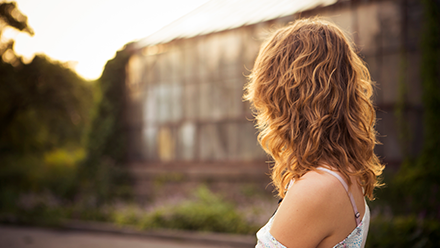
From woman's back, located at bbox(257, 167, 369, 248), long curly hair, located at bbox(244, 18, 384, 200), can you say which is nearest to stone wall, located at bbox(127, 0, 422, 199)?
long curly hair, located at bbox(244, 18, 384, 200)

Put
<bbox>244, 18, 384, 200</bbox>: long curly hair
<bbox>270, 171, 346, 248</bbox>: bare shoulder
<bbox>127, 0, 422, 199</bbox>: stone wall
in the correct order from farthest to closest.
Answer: <bbox>127, 0, 422, 199</bbox>: stone wall < <bbox>244, 18, 384, 200</bbox>: long curly hair < <bbox>270, 171, 346, 248</bbox>: bare shoulder

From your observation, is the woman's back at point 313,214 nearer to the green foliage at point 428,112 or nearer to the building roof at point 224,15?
the green foliage at point 428,112

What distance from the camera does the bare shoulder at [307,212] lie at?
111 centimetres

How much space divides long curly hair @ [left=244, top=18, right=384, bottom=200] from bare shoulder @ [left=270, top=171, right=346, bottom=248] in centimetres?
9

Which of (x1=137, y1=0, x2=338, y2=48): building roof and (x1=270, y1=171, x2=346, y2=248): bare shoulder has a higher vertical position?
(x1=137, y1=0, x2=338, y2=48): building roof

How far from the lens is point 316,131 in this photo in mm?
1242

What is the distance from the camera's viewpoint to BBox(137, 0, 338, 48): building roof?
9.10m

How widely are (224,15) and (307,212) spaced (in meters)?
10.2

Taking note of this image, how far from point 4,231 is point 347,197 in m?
9.54

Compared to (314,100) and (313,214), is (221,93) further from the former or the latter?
(313,214)

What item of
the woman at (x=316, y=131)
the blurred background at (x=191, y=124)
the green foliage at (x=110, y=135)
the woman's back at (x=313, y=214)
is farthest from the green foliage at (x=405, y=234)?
the green foliage at (x=110, y=135)

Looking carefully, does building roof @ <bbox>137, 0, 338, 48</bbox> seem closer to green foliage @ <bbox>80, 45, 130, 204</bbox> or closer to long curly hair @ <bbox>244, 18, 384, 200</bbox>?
green foliage @ <bbox>80, 45, 130, 204</bbox>

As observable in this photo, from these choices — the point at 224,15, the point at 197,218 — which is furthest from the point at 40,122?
the point at 197,218

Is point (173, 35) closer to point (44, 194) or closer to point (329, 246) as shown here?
point (44, 194)
